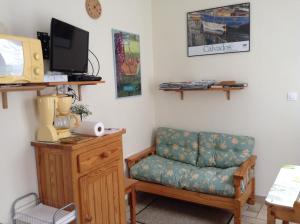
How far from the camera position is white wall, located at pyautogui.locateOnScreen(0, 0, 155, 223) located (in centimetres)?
191

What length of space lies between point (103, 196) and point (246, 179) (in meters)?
1.51

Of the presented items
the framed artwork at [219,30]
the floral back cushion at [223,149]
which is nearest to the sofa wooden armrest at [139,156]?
the floral back cushion at [223,149]

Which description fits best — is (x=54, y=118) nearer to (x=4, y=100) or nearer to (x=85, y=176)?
(x=4, y=100)

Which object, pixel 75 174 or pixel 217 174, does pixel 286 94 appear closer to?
pixel 217 174

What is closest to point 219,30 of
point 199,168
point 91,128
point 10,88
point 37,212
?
point 199,168

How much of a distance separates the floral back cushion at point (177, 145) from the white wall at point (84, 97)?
0.70ft

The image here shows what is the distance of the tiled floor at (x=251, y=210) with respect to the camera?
108 inches

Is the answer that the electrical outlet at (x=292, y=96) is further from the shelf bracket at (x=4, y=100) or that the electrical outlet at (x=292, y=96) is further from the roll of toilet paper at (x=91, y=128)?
the shelf bracket at (x=4, y=100)

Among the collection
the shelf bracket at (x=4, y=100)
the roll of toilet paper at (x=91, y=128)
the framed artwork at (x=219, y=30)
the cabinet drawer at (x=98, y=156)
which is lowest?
the cabinet drawer at (x=98, y=156)

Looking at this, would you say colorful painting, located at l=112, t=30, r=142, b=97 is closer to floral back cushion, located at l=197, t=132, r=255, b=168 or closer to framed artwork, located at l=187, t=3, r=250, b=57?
framed artwork, located at l=187, t=3, r=250, b=57

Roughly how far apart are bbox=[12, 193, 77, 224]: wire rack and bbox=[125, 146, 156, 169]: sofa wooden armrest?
1232 mm

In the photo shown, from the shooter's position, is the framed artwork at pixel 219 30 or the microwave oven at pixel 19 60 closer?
the microwave oven at pixel 19 60

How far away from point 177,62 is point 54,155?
2137mm

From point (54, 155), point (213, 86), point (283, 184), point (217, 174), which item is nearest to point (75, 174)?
point (54, 155)
